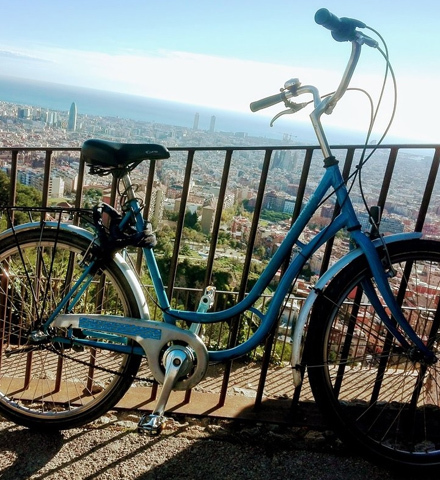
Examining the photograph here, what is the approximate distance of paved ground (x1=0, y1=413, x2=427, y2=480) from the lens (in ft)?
6.24

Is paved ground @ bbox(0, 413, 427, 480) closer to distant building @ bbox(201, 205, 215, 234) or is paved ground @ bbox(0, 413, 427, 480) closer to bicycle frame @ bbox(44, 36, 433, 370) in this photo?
bicycle frame @ bbox(44, 36, 433, 370)

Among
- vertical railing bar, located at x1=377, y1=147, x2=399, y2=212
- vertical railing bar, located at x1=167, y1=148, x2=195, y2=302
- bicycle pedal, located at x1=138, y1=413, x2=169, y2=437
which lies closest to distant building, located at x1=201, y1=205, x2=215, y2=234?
vertical railing bar, located at x1=167, y1=148, x2=195, y2=302

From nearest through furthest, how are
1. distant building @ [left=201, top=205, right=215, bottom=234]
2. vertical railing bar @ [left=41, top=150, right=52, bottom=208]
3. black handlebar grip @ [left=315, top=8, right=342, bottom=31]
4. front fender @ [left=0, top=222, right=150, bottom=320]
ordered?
black handlebar grip @ [left=315, top=8, right=342, bottom=31]
front fender @ [left=0, top=222, right=150, bottom=320]
vertical railing bar @ [left=41, top=150, right=52, bottom=208]
distant building @ [left=201, top=205, right=215, bottom=234]

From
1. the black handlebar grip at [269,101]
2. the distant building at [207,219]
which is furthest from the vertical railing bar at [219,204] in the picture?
the distant building at [207,219]

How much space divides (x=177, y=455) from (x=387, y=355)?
1024mm

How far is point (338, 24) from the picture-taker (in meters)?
1.68

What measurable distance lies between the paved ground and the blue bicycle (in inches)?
3.5

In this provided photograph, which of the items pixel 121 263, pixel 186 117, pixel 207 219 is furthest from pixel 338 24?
pixel 186 117

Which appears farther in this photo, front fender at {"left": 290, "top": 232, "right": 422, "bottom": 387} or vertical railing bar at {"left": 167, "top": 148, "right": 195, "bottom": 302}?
vertical railing bar at {"left": 167, "top": 148, "right": 195, "bottom": 302}

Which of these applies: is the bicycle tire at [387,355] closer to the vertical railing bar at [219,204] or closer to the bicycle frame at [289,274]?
the bicycle frame at [289,274]

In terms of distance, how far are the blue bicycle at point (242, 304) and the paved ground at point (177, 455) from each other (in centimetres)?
9

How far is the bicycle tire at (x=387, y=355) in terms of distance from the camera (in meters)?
1.94

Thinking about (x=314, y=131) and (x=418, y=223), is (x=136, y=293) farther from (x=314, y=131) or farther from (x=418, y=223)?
(x=418, y=223)

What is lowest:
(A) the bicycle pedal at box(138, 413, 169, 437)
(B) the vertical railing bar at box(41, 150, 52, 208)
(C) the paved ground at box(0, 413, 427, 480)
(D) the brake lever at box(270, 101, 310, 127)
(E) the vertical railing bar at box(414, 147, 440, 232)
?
(C) the paved ground at box(0, 413, 427, 480)
